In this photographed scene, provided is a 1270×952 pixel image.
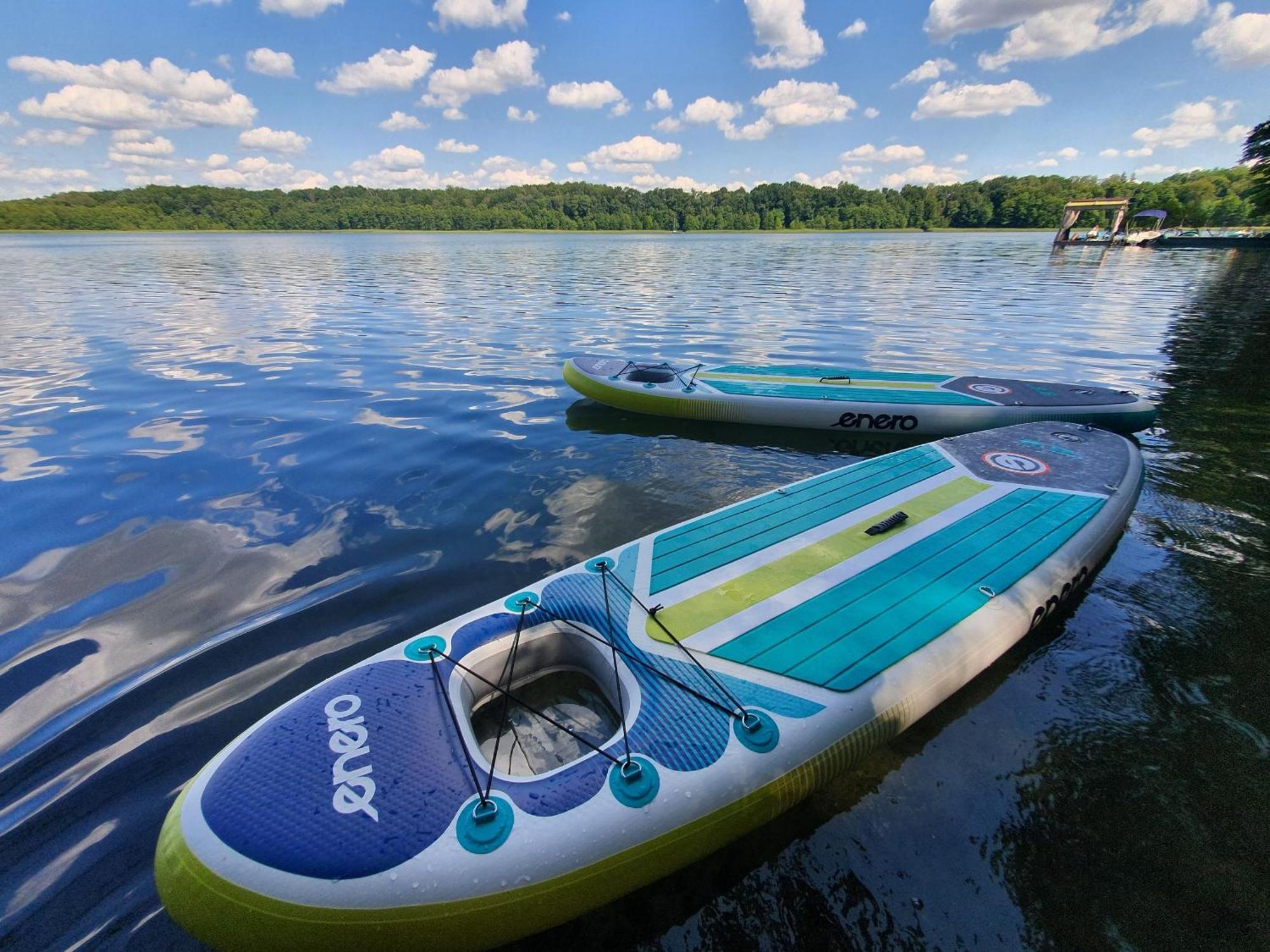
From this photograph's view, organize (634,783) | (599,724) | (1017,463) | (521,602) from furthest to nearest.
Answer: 1. (1017,463)
2. (521,602)
3. (599,724)
4. (634,783)

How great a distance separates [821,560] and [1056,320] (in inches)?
736

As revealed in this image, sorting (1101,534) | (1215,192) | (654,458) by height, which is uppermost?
(1215,192)

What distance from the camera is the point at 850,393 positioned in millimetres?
9125

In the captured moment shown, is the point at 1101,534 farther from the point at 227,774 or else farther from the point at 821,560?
the point at 227,774

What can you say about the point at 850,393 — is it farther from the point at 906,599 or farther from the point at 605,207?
the point at 605,207

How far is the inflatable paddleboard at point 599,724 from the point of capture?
2.35 meters

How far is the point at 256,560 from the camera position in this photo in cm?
554

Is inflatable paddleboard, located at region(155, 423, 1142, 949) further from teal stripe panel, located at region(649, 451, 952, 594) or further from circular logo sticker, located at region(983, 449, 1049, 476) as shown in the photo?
circular logo sticker, located at region(983, 449, 1049, 476)

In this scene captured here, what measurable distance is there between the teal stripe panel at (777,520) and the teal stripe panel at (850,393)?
243cm

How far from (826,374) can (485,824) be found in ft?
30.3

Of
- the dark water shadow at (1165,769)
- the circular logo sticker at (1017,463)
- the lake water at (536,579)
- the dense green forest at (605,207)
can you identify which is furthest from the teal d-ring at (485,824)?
the dense green forest at (605,207)

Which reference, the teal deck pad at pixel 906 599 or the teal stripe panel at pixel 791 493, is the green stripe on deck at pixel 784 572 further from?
the teal stripe panel at pixel 791 493

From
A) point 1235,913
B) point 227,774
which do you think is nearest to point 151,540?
point 227,774

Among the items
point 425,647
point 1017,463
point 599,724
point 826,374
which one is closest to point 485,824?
point 599,724
